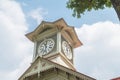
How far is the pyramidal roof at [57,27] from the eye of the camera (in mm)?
26859

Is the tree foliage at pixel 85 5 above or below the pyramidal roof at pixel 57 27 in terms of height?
below

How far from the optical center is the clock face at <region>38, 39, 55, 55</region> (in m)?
26.0

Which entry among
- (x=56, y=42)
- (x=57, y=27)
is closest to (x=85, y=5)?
(x=56, y=42)

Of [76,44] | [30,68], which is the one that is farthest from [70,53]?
[30,68]

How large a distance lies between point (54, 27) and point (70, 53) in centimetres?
300

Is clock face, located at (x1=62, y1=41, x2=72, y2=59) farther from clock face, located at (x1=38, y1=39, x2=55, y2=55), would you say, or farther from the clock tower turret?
clock face, located at (x1=38, y1=39, x2=55, y2=55)

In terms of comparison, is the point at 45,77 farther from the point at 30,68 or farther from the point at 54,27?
the point at 54,27

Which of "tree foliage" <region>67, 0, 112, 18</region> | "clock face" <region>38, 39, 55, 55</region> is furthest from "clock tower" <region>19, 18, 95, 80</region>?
"tree foliage" <region>67, 0, 112, 18</region>

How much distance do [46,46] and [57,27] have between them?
211 cm

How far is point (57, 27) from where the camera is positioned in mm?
26875

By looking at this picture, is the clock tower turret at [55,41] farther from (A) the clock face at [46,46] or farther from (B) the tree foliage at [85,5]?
(B) the tree foliage at [85,5]

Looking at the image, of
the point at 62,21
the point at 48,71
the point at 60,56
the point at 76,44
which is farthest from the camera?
the point at 76,44

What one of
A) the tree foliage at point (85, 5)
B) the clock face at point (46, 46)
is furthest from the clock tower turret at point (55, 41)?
the tree foliage at point (85, 5)

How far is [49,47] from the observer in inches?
1022
